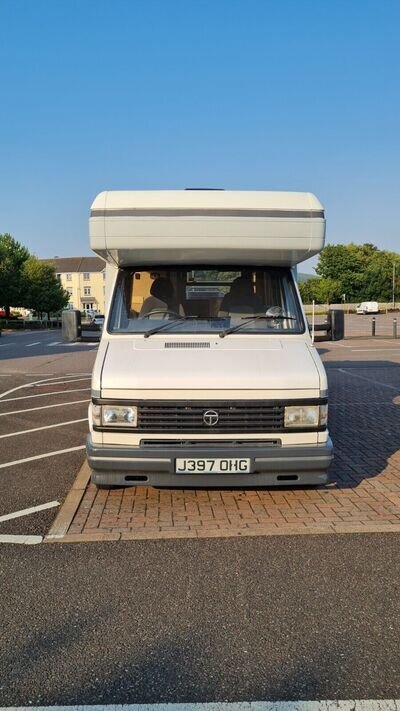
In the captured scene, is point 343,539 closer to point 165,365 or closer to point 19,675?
point 165,365

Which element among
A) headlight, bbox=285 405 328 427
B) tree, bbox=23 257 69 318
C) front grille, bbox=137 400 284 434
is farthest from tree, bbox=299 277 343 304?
front grille, bbox=137 400 284 434

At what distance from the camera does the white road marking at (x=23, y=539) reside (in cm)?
430

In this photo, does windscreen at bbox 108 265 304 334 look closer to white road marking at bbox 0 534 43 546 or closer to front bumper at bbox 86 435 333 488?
front bumper at bbox 86 435 333 488

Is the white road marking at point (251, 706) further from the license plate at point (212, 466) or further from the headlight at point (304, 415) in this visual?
the headlight at point (304, 415)

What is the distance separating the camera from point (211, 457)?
14.6ft

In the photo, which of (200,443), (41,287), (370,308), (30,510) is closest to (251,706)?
(200,443)

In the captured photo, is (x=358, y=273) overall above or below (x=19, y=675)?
above

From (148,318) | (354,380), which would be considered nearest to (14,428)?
(148,318)

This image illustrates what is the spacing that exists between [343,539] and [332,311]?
2690mm

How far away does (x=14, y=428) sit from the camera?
846 centimetres

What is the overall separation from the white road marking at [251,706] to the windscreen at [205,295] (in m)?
3.54

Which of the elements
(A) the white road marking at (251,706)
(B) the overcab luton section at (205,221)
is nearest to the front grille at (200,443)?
(B) the overcab luton section at (205,221)

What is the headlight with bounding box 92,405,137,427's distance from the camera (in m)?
4.50

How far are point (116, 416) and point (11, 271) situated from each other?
5213 centimetres
